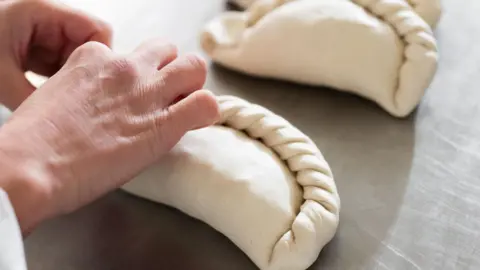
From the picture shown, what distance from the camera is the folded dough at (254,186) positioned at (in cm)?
75

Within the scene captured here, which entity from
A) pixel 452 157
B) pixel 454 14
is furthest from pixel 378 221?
pixel 454 14

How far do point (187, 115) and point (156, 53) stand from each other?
130 millimetres

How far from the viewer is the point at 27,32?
88 cm

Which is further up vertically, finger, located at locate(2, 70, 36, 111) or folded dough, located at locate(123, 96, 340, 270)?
finger, located at locate(2, 70, 36, 111)

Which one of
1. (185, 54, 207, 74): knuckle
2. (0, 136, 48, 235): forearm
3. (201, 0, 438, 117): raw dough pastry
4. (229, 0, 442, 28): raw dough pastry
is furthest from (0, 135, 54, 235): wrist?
(229, 0, 442, 28): raw dough pastry

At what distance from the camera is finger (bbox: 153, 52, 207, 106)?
0.81 m

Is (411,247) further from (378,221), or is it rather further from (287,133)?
(287,133)

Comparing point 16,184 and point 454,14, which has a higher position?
point 16,184

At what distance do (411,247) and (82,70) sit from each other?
0.49 m

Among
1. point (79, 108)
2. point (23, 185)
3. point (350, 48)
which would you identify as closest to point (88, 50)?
point (79, 108)

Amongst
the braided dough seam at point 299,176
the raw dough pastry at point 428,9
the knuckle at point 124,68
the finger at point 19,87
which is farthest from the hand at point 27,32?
the raw dough pastry at point 428,9

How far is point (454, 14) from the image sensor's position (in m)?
1.15

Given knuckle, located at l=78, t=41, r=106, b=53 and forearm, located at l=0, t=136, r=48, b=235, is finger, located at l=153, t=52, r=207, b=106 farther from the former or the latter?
forearm, located at l=0, t=136, r=48, b=235

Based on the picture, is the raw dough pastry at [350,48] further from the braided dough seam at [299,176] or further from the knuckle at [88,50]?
the knuckle at [88,50]
